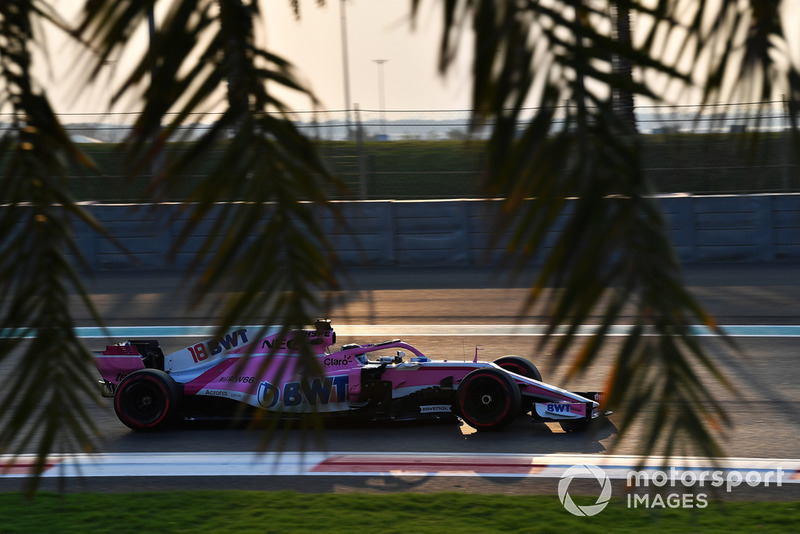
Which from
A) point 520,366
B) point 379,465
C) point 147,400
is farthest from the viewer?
point 520,366

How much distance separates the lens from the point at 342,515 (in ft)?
18.4

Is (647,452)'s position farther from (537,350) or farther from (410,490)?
(410,490)

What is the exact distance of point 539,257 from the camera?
825mm

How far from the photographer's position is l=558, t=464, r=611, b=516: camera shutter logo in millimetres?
5594

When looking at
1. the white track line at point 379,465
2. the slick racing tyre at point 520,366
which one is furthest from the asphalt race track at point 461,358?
the slick racing tyre at point 520,366

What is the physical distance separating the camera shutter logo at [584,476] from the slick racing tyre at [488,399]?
116 centimetres

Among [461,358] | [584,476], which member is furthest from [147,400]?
[461,358]

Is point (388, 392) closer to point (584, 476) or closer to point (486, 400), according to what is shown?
point (486, 400)

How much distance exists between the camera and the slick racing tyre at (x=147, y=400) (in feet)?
27.4

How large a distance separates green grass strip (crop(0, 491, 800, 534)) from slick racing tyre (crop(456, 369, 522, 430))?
194 centimetres

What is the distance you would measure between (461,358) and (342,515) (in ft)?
19.9

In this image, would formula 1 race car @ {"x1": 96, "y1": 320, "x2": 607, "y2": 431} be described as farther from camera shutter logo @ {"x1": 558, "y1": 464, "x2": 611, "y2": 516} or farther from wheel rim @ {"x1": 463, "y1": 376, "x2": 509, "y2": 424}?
camera shutter logo @ {"x1": 558, "y1": 464, "x2": 611, "y2": 516}

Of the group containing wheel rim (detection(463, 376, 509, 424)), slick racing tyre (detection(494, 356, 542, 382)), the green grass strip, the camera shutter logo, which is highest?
slick racing tyre (detection(494, 356, 542, 382))

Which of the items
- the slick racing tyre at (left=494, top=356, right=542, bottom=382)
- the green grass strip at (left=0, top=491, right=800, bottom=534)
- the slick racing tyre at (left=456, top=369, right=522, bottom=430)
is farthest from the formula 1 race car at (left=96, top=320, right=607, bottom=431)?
the green grass strip at (left=0, top=491, right=800, bottom=534)
